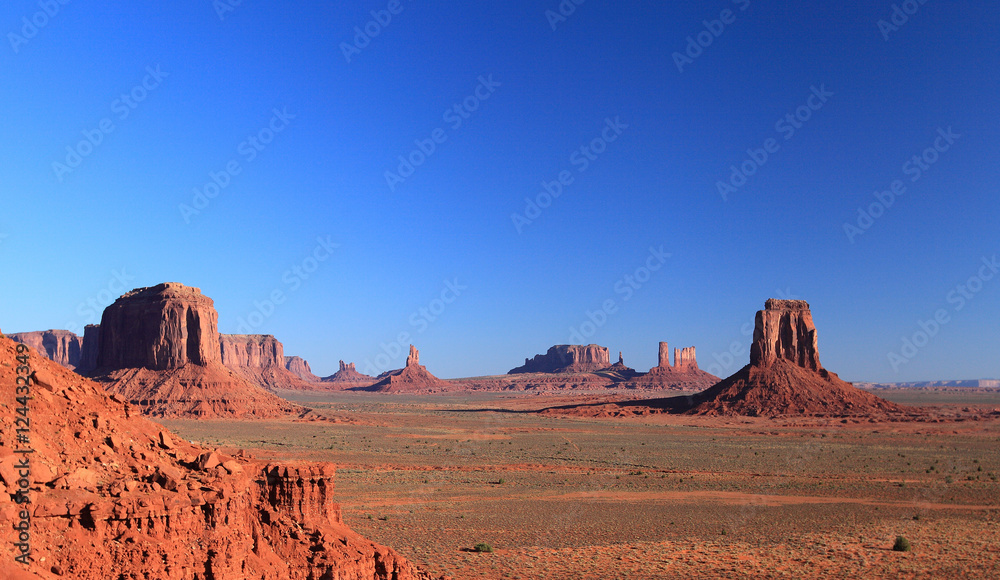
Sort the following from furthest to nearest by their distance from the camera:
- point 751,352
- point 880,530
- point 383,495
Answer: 1. point 751,352
2. point 383,495
3. point 880,530

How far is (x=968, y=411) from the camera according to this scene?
305ft

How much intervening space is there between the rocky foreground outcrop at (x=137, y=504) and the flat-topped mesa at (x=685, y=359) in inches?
7495

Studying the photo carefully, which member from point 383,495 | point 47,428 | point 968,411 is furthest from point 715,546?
point 968,411

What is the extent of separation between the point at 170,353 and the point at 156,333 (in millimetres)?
2913

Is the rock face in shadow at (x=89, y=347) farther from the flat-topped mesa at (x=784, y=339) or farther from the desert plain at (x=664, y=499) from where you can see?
the flat-topped mesa at (x=784, y=339)

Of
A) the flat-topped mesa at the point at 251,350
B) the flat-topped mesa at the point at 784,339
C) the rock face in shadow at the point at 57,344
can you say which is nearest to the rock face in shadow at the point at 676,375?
the flat-topped mesa at the point at 784,339

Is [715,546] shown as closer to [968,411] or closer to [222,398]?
[222,398]

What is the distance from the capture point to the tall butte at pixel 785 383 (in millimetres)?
80125

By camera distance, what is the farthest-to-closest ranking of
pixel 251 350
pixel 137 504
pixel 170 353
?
pixel 251 350, pixel 170 353, pixel 137 504

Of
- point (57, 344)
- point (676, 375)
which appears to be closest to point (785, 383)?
point (676, 375)

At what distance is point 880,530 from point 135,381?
7652 cm

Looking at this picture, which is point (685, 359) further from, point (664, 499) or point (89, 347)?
point (664, 499)

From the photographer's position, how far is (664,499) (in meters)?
29.3

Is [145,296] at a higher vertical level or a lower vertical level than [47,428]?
higher
